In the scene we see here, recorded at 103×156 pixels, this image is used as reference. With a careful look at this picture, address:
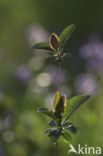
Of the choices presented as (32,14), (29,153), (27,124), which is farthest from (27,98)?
(32,14)

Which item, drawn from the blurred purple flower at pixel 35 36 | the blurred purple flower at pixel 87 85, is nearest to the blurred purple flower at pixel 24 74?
the blurred purple flower at pixel 87 85

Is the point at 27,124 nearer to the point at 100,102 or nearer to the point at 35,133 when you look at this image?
the point at 35,133

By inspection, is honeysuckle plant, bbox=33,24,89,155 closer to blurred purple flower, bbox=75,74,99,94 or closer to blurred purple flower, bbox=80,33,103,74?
blurred purple flower, bbox=75,74,99,94

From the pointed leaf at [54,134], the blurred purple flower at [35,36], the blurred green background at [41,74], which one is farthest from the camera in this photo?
the blurred purple flower at [35,36]

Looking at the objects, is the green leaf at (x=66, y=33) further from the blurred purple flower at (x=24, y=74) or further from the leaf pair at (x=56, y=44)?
the blurred purple flower at (x=24, y=74)

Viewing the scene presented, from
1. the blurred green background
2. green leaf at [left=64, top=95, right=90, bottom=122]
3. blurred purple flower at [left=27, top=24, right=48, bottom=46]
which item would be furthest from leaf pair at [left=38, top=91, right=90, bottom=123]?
blurred purple flower at [left=27, top=24, right=48, bottom=46]

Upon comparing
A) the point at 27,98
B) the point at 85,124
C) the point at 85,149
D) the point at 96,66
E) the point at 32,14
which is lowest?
the point at 85,149

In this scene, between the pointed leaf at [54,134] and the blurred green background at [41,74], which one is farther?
the blurred green background at [41,74]

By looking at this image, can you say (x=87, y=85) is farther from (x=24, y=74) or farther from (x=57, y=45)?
(x=57, y=45)

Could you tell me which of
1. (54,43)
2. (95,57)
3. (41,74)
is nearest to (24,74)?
(41,74)
